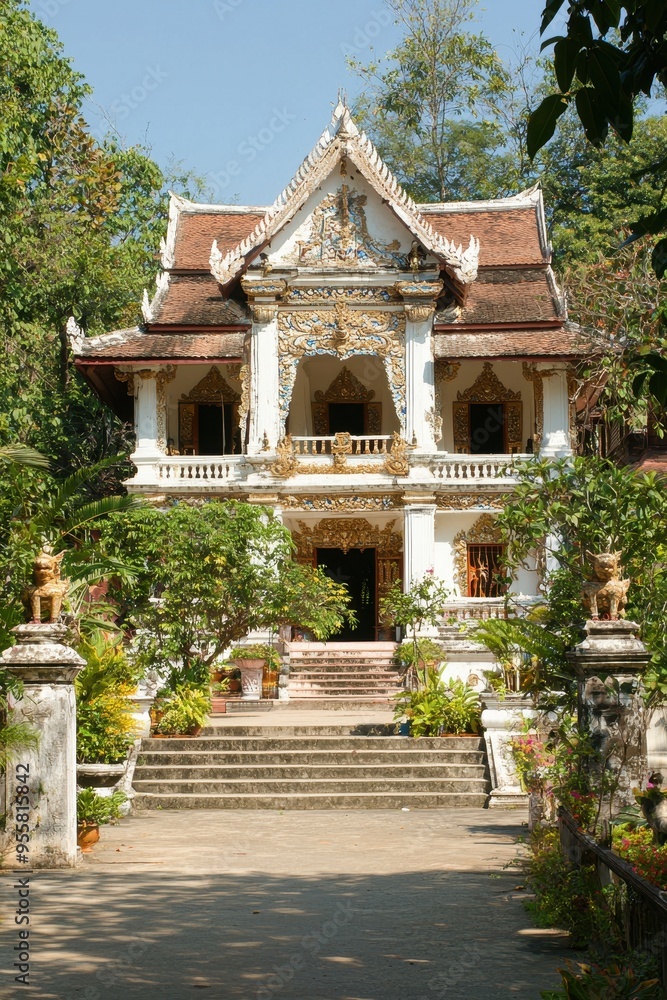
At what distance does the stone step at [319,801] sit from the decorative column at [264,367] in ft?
33.6

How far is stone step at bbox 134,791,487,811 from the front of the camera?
527 inches

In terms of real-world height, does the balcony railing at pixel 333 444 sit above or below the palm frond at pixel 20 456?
above

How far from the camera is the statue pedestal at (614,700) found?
7.91 metres

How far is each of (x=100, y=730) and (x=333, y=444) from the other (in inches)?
481

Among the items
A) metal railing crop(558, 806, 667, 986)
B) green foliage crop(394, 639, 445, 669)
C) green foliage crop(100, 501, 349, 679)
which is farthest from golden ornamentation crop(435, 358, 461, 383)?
metal railing crop(558, 806, 667, 986)

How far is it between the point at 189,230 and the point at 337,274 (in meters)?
5.97

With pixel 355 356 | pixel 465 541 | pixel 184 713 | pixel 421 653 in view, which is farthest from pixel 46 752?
pixel 355 356

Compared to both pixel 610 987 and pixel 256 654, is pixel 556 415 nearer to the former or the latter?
pixel 256 654

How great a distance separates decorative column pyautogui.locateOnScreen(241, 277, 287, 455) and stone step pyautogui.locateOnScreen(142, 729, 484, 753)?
872 centimetres

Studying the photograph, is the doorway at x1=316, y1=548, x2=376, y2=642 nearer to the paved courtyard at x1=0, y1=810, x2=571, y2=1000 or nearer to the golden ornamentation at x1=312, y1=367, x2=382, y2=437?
the golden ornamentation at x1=312, y1=367, x2=382, y2=437

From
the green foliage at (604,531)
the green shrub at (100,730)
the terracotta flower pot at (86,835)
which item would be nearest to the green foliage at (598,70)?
the green foliage at (604,531)

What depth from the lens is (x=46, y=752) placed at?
365 inches

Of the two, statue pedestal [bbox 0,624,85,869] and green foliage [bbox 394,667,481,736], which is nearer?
statue pedestal [bbox 0,624,85,869]

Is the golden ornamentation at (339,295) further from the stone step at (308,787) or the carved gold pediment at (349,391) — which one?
the stone step at (308,787)
